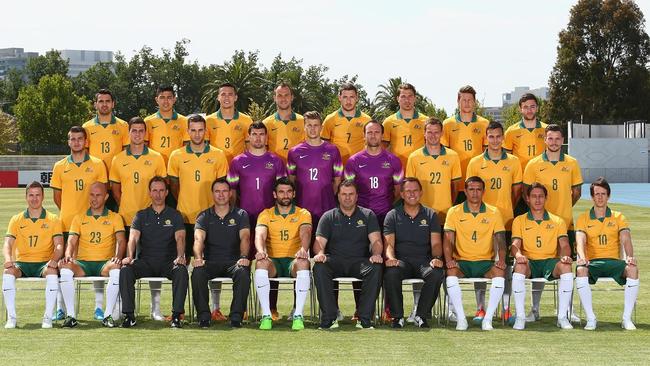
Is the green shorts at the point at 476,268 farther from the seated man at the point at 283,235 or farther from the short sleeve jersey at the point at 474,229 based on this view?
the seated man at the point at 283,235

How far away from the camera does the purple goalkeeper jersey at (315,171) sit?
31.7 ft

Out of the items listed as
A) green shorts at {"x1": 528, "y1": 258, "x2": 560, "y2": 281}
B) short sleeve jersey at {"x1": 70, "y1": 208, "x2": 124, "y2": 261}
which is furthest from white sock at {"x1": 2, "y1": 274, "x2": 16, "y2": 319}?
green shorts at {"x1": 528, "y1": 258, "x2": 560, "y2": 281}

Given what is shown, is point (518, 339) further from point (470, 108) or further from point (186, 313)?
point (186, 313)

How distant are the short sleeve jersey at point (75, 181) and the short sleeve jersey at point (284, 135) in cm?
176

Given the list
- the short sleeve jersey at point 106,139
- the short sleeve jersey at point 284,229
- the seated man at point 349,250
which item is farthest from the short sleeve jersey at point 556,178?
the short sleeve jersey at point 106,139

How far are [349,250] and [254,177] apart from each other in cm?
121

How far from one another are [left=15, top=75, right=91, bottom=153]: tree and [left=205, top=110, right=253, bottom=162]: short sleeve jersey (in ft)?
195

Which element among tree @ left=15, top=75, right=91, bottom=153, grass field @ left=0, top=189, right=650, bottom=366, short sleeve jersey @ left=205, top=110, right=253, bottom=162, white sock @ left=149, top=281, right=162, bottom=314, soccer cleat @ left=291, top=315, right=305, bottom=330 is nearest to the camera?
grass field @ left=0, top=189, right=650, bottom=366

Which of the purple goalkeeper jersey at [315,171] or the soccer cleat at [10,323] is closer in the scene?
the soccer cleat at [10,323]

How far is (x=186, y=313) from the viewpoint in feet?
33.1

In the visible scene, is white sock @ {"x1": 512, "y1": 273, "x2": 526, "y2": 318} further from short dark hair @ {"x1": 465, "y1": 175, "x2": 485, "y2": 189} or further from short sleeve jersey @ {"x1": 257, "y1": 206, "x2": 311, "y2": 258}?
short sleeve jersey @ {"x1": 257, "y1": 206, "x2": 311, "y2": 258}

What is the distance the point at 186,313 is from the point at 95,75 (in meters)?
83.1

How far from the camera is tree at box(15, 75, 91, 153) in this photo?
6769 cm

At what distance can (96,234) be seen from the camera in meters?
9.41
